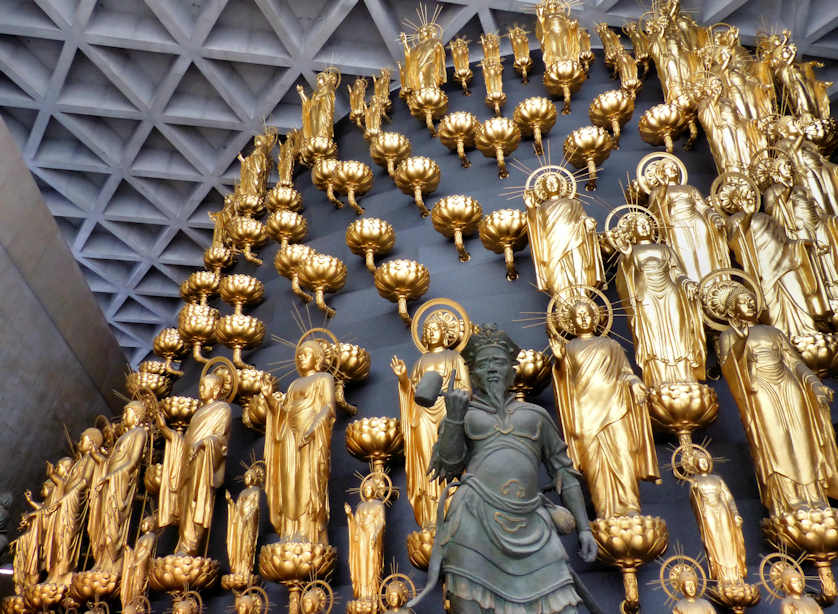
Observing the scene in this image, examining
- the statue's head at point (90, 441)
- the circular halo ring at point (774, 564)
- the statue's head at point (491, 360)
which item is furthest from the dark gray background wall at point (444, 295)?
the statue's head at point (491, 360)

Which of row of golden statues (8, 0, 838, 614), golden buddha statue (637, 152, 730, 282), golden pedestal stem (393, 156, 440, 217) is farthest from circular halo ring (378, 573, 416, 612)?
golden pedestal stem (393, 156, 440, 217)

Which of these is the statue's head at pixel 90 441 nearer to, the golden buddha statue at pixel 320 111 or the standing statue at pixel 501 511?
the golden buddha statue at pixel 320 111

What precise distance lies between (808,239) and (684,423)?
2255mm

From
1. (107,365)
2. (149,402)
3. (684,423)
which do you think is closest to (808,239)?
(684,423)

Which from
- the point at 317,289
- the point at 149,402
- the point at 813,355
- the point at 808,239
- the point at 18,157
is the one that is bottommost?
the point at 813,355

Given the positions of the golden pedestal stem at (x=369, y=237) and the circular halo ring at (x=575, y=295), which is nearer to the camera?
the circular halo ring at (x=575, y=295)

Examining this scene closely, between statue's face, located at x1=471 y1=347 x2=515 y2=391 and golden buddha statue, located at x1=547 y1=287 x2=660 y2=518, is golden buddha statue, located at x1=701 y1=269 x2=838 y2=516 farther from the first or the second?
statue's face, located at x1=471 y1=347 x2=515 y2=391

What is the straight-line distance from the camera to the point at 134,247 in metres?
13.0

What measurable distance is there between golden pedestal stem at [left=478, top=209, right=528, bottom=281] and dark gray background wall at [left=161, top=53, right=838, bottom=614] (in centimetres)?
30

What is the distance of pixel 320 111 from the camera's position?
9195 millimetres

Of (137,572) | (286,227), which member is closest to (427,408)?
(137,572)

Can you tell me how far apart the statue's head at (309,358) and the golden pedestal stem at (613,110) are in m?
4.02

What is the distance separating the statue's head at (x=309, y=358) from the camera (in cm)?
601

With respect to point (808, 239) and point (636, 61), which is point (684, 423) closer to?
point (808, 239)
